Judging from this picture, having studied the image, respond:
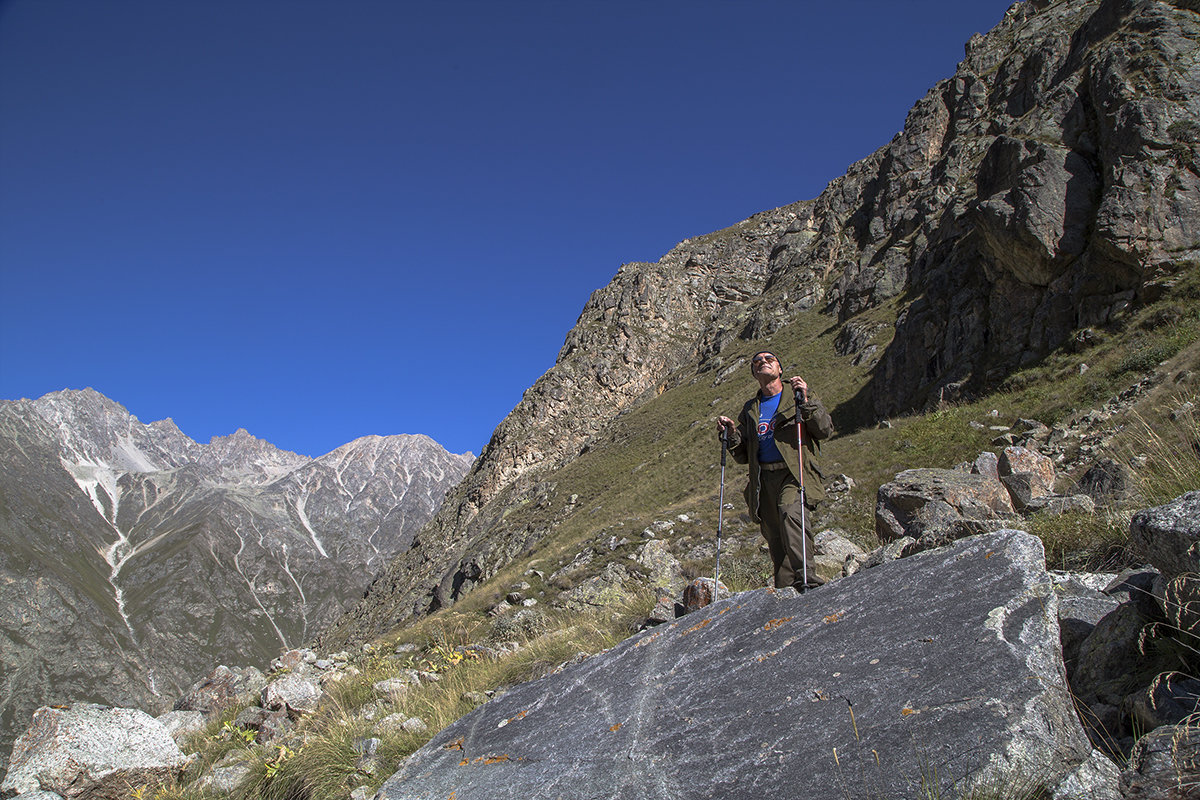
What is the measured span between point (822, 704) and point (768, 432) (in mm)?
3363

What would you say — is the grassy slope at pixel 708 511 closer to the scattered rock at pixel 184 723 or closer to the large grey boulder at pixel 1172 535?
the scattered rock at pixel 184 723

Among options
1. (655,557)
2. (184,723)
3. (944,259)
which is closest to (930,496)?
(184,723)

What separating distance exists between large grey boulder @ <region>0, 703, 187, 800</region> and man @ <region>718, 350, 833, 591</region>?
6.48 meters

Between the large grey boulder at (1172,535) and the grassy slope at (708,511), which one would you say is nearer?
the large grey boulder at (1172,535)

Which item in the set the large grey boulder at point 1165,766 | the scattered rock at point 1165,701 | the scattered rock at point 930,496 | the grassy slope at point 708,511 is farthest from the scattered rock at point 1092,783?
the scattered rock at point 930,496

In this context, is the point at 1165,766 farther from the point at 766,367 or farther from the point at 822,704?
the point at 766,367

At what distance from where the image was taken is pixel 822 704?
2.60 meters

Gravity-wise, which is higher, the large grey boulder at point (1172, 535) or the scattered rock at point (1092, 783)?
the large grey boulder at point (1172, 535)

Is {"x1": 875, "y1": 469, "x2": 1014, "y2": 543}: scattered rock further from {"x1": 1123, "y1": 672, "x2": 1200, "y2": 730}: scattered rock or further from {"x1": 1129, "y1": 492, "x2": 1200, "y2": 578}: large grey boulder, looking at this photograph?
{"x1": 1123, "y1": 672, "x2": 1200, "y2": 730}: scattered rock

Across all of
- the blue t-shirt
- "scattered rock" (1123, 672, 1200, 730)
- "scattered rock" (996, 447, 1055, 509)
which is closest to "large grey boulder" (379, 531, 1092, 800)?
"scattered rock" (1123, 672, 1200, 730)

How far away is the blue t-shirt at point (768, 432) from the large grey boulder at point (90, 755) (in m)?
6.75

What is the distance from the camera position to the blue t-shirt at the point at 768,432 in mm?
5648

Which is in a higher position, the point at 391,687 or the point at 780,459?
the point at 780,459

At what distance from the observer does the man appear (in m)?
5.28
